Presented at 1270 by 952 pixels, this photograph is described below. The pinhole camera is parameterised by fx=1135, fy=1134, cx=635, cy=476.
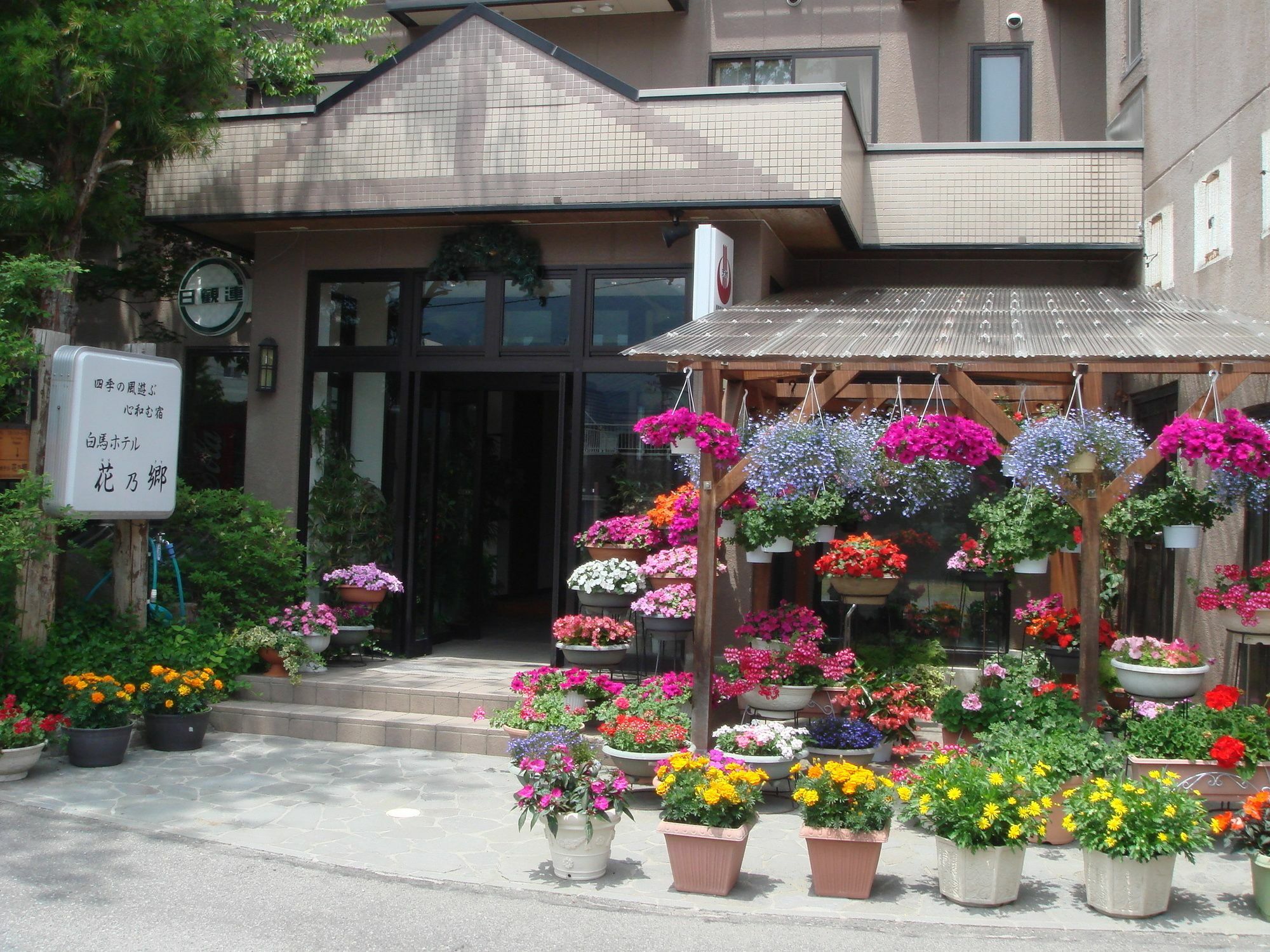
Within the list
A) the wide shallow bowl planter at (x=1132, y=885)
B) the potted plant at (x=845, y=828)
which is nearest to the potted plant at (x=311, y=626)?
the potted plant at (x=845, y=828)

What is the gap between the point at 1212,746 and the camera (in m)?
6.98

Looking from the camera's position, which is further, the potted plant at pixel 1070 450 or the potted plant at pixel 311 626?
the potted plant at pixel 311 626

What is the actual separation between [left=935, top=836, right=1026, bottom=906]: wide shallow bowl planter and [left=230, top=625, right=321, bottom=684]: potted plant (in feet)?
21.0

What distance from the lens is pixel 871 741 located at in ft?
26.5

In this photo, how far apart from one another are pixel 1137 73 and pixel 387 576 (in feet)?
29.2

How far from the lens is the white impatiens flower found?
1002cm

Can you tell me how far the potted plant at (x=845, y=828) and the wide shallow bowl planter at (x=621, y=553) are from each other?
4.31 m

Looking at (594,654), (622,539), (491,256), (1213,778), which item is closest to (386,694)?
(594,654)

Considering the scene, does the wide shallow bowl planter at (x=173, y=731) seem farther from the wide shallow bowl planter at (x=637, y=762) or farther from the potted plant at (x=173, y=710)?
the wide shallow bowl planter at (x=637, y=762)

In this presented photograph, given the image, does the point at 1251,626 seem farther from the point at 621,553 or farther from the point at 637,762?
the point at 621,553

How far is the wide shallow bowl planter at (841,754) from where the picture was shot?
8.02 meters

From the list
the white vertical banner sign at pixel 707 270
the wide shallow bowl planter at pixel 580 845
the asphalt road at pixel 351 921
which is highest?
the white vertical banner sign at pixel 707 270

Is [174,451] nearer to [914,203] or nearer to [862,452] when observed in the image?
[862,452]

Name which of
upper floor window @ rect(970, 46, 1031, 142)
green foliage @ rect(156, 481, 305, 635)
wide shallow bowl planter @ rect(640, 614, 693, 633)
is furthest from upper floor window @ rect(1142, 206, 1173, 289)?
green foliage @ rect(156, 481, 305, 635)
